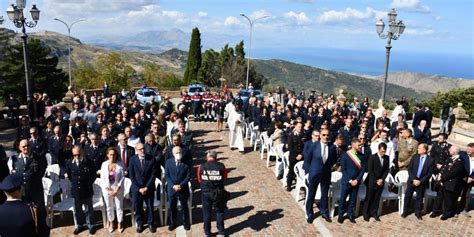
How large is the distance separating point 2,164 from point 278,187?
665 cm

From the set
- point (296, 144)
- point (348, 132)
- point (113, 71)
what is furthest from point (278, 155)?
point (113, 71)

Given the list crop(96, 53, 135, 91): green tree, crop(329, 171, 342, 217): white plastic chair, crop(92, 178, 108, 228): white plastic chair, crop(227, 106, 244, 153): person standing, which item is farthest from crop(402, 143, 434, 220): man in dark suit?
crop(96, 53, 135, 91): green tree

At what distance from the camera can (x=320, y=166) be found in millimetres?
8172

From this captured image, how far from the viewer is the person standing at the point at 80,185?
7371 mm

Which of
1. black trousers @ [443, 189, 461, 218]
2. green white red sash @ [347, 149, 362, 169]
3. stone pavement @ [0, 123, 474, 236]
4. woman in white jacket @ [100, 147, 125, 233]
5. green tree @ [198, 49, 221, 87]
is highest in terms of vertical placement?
green tree @ [198, 49, 221, 87]

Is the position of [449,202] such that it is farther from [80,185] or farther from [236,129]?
[80,185]

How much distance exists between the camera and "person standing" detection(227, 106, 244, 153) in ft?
46.0

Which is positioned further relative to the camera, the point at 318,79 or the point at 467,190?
the point at 318,79

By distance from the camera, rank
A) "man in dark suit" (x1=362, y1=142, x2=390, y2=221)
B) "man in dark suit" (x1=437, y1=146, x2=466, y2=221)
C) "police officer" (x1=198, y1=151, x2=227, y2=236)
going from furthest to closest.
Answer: "man in dark suit" (x1=437, y1=146, x2=466, y2=221), "man in dark suit" (x1=362, y1=142, x2=390, y2=221), "police officer" (x1=198, y1=151, x2=227, y2=236)

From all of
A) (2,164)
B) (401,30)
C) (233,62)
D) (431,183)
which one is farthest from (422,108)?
(233,62)

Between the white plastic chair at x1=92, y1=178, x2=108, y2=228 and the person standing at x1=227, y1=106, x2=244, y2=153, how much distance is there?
22.3 ft

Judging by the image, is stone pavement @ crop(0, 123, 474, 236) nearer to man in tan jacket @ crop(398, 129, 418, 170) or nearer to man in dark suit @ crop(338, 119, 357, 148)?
man in tan jacket @ crop(398, 129, 418, 170)

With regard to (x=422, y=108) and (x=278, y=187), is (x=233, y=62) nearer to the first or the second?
(x=422, y=108)

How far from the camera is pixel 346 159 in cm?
831
